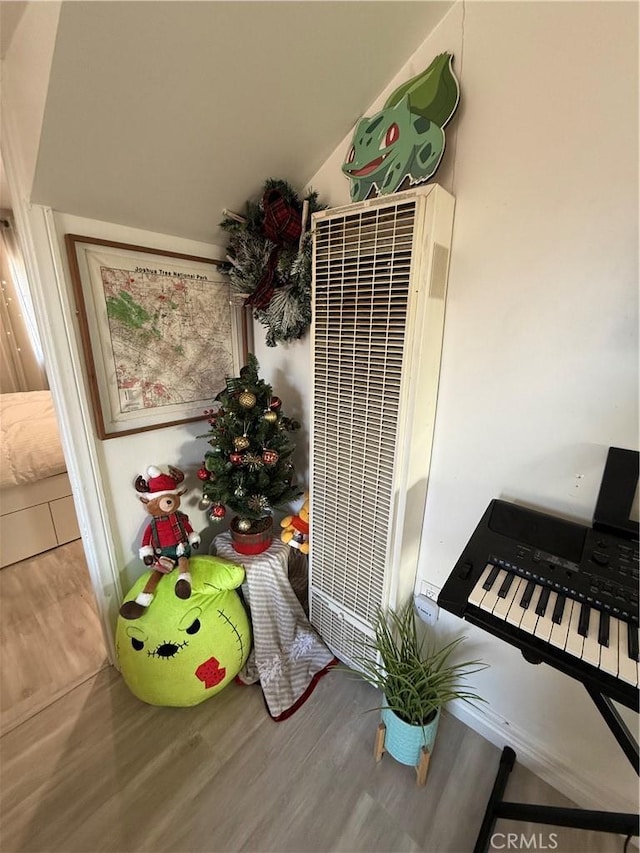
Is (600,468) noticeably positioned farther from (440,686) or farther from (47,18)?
(47,18)

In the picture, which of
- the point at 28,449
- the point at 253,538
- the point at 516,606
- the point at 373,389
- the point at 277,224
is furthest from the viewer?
the point at 28,449

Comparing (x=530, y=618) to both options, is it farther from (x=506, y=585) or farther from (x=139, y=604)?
(x=139, y=604)

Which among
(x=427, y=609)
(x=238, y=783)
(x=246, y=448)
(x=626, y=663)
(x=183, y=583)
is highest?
(x=246, y=448)

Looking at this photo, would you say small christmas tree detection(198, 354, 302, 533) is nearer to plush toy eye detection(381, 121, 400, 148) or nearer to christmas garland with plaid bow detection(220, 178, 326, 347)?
christmas garland with plaid bow detection(220, 178, 326, 347)

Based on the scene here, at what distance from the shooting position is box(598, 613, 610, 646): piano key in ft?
2.00

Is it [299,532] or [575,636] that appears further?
[299,532]

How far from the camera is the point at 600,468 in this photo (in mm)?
867

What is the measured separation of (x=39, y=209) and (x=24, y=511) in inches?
66.5

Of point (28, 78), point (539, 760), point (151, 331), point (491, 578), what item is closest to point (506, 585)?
point (491, 578)

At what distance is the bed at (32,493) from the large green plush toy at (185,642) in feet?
3.85

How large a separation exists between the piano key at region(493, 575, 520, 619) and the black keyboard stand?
163 mm

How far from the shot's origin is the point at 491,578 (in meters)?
0.75

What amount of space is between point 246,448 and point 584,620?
105cm

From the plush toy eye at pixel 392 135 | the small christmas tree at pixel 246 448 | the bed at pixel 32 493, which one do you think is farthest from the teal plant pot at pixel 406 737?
the bed at pixel 32 493
